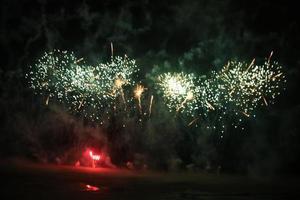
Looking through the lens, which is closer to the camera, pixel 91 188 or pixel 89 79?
pixel 91 188

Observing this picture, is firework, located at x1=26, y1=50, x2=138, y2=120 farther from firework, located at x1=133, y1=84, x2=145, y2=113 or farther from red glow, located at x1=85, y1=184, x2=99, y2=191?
red glow, located at x1=85, y1=184, x2=99, y2=191

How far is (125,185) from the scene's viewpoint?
21984 mm

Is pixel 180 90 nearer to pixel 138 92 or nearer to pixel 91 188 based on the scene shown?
pixel 138 92

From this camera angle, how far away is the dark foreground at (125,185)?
18859mm

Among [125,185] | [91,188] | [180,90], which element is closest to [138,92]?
[180,90]

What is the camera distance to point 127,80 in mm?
31438

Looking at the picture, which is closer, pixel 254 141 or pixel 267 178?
pixel 267 178

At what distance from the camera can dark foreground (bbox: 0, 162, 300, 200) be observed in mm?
18859

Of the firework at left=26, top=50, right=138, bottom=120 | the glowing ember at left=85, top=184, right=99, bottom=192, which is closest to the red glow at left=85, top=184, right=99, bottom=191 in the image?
the glowing ember at left=85, top=184, right=99, bottom=192

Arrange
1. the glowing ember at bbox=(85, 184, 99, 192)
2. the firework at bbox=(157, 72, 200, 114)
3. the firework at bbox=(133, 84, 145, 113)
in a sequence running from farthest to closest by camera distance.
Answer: the firework at bbox=(133, 84, 145, 113)
the firework at bbox=(157, 72, 200, 114)
the glowing ember at bbox=(85, 184, 99, 192)

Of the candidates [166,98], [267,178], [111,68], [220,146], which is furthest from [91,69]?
[267,178]

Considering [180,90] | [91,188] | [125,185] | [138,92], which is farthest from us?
[138,92]

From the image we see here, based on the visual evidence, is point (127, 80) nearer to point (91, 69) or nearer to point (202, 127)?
point (91, 69)

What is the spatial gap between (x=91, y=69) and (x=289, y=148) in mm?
13187
